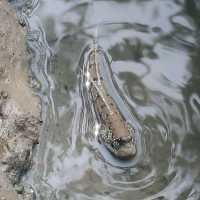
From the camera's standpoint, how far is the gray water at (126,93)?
4309 millimetres

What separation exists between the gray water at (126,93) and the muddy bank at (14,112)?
0.12m

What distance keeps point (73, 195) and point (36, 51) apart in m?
1.51

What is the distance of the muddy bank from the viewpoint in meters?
4.07

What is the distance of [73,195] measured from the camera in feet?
13.9

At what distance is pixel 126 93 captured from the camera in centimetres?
479

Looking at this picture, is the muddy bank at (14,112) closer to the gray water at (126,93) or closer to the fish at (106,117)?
the gray water at (126,93)

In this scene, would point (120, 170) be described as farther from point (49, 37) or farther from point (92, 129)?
point (49, 37)

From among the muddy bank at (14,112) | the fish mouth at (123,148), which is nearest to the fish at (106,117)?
the fish mouth at (123,148)

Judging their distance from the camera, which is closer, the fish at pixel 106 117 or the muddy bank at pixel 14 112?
the muddy bank at pixel 14 112

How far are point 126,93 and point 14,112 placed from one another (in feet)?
3.39

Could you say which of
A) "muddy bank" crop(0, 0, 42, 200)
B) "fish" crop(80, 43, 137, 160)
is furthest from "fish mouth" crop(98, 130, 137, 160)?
"muddy bank" crop(0, 0, 42, 200)

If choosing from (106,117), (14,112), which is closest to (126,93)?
(106,117)

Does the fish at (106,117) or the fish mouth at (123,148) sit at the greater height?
the fish at (106,117)

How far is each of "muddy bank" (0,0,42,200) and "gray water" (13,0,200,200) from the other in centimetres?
12
